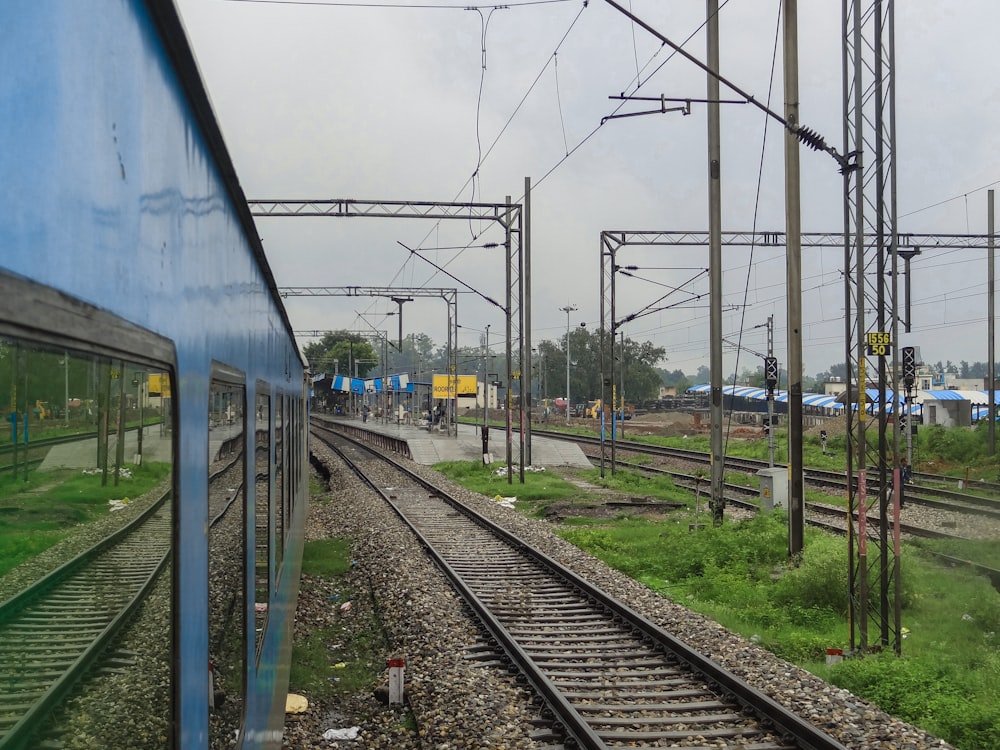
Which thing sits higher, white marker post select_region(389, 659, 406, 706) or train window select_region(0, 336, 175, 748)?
train window select_region(0, 336, 175, 748)

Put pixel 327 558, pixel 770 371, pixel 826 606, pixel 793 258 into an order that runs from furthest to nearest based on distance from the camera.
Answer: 1. pixel 770 371
2. pixel 327 558
3. pixel 793 258
4. pixel 826 606

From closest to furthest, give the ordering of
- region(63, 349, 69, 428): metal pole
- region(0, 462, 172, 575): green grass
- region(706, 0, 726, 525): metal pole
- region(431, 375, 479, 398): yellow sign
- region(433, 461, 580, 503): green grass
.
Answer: region(0, 462, 172, 575): green grass, region(63, 349, 69, 428): metal pole, region(706, 0, 726, 525): metal pole, region(433, 461, 580, 503): green grass, region(431, 375, 479, 398): yellow sign

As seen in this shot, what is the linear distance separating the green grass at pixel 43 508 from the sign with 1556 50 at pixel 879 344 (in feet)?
30.1

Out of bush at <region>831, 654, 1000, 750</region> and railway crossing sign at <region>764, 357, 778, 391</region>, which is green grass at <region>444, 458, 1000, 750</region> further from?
railway crossing sign at <region>764, 357, 778, 391</region>

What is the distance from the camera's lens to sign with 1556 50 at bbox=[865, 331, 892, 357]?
9539mm

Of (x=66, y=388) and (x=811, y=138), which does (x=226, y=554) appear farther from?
(x=811, y=138)

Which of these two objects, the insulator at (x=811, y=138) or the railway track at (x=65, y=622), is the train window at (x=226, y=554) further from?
the insulator at (x=811, y=138)

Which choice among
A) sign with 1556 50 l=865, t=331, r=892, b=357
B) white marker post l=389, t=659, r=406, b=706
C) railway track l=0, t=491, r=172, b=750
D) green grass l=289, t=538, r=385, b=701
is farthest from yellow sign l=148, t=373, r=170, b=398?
sign with 1556 50 l=865, t=331, r=892, b=357

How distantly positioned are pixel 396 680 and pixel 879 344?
567 cm

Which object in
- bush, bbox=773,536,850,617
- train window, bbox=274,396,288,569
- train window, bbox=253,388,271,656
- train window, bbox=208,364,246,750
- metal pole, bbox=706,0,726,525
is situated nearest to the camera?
train window, bbox=208,364,246,750

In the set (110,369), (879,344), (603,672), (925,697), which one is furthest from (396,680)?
(110,369)

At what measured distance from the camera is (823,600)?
38.4 ft

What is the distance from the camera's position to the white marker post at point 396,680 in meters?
7.78

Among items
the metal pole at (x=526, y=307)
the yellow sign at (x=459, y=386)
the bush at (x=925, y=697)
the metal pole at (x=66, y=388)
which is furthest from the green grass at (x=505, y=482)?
the metal pole at (x=66, y=388)
